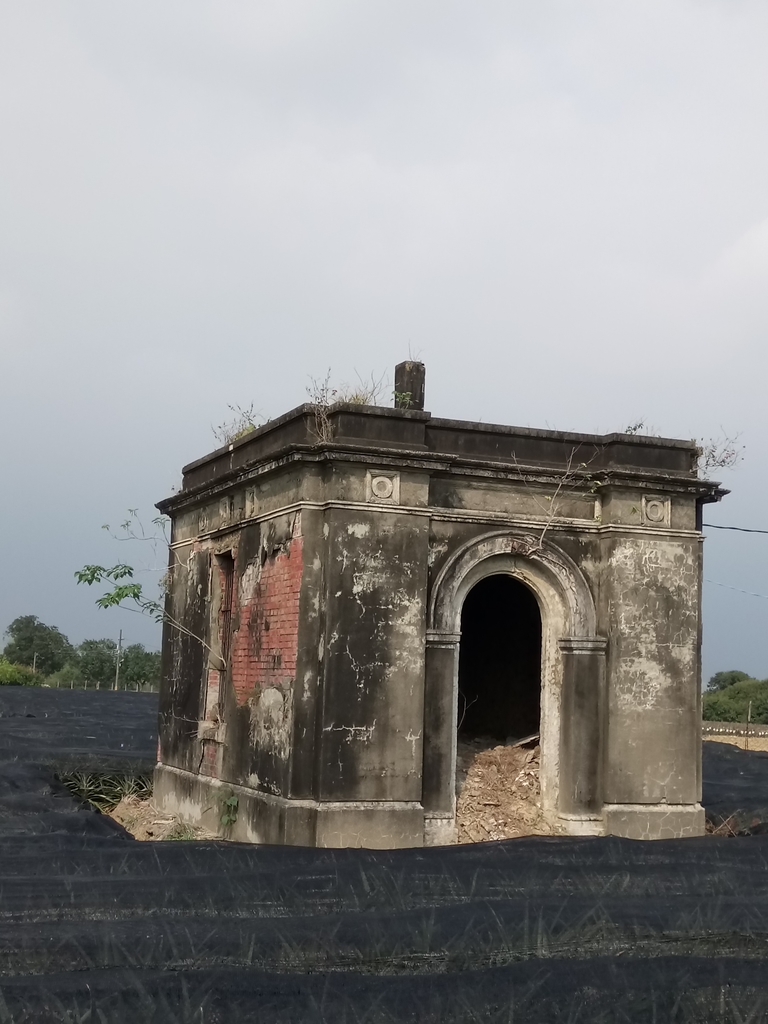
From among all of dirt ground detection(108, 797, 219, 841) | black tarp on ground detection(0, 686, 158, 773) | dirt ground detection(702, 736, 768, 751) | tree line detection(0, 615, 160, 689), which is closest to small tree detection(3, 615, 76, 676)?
tree line detection(0, 615, 160, 689)

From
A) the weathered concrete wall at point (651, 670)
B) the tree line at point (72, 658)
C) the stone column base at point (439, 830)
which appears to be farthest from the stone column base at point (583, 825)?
the tree line at point (72, 658)

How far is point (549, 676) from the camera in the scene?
10.7 meters

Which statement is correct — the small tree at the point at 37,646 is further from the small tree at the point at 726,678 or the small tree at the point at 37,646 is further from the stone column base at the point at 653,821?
the stone column base at the point at 653,821

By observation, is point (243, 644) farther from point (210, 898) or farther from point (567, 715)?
point (210, 898)

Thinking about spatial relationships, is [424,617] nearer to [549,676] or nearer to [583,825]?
[549,676]

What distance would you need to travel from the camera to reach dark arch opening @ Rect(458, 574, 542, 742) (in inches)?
512

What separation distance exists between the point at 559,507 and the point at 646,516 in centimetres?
86

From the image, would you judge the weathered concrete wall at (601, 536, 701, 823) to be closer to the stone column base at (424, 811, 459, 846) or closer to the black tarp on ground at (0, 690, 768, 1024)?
the black tarp on ground at (0, 690, 768, 1024)

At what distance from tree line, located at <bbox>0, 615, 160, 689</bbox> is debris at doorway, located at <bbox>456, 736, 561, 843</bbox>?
38.7 meters

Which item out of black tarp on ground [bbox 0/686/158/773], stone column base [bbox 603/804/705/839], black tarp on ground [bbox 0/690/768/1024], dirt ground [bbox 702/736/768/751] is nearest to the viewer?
black tarp on ground [bbox 0/690/768/1024]

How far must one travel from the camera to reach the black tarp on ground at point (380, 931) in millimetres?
4656

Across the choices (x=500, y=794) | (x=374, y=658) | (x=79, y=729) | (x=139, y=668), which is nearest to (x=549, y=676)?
(x=500, y=794)

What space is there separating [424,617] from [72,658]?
52861mm

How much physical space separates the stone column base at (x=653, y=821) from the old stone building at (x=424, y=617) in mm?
19
